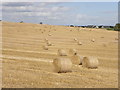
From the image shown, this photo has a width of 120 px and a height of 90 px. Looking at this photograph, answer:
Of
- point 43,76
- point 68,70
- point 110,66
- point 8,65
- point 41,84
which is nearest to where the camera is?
point 41,84

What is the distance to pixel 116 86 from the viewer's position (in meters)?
12.2

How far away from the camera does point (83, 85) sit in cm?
1194

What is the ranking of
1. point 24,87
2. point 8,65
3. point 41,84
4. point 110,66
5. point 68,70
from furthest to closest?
point 110,66 < point 8,65 < point 68,70 < point 41,84 < point 24,87

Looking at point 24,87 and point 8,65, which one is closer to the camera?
point 24,87

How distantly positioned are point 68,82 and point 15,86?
2.30m

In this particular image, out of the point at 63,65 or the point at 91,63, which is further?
the point at 91,63

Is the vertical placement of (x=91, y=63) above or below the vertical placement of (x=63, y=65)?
below

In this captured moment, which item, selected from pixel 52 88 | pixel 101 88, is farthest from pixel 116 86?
pixel 52 88

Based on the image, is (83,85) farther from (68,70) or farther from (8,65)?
(8,65)

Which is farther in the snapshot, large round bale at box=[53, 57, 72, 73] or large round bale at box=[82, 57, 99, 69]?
large round bale at box=[82, 57, 99, 69]

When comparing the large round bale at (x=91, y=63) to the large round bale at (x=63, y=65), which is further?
the large round bale at (x=91, y=63)

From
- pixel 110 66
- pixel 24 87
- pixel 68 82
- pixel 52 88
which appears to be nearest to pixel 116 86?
pixel 68 82

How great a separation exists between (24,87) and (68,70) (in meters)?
4.07

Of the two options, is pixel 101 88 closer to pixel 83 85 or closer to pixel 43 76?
pixel 83 85
